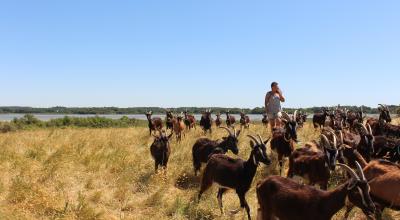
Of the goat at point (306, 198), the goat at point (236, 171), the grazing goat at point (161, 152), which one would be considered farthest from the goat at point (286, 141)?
the goat at point (306, 198)

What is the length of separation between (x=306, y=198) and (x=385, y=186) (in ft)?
5.47

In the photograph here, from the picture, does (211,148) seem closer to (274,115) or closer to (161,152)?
(161,152)

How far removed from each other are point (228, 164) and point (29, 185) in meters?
4.38

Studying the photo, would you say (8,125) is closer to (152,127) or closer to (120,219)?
(152,127)

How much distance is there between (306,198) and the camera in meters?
6.53

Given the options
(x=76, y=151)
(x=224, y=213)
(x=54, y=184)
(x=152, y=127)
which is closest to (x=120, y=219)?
(x=224, y=213)

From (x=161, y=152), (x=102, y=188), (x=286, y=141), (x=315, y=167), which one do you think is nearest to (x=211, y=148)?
(x=161, y=152)

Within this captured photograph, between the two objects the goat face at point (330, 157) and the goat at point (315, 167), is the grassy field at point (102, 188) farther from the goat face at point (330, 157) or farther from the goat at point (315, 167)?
the goat face at point (330, 157)

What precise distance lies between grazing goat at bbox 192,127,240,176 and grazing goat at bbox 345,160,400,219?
16.0ft

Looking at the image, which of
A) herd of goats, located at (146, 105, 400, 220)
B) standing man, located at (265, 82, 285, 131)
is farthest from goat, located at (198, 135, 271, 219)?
standing man, located at (265, 82, 285, 131)

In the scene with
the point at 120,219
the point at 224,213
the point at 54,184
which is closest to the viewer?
the point at 120,219

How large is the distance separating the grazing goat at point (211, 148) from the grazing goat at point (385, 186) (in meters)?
4.87

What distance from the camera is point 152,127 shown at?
82.9ft

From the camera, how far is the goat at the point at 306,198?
6.03 m
